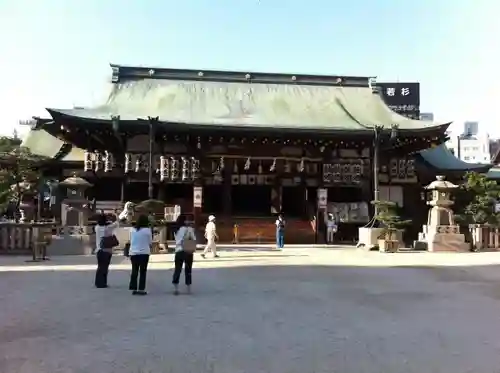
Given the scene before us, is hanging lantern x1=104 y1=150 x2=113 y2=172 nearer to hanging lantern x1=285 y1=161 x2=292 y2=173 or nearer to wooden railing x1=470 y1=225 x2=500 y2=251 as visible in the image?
hanging lantern x1=285 y1=161 x2=292 y2=173

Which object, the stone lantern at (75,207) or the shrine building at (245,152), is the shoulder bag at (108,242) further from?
the shrine building at (245,152)

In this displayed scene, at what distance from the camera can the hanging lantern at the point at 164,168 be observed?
2975 cm

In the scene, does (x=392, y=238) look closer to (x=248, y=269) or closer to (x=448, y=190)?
(x=448, y=190)

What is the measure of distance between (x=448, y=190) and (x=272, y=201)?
9.79 m

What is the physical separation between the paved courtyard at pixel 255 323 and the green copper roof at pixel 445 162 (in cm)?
1796

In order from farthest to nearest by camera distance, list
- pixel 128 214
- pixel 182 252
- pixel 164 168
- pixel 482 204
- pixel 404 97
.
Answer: pixel 404 97, pixel 164 168, pixel 482 204, pixel 128 214, pixel 182 252

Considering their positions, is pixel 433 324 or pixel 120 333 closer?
pixel 120 333

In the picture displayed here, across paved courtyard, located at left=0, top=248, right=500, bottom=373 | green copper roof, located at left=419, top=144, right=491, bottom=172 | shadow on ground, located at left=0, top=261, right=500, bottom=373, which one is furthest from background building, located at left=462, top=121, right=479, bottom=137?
shadow on ground, located at left=0, top=261, right=500, bottom=373

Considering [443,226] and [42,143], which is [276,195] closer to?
[443,226]

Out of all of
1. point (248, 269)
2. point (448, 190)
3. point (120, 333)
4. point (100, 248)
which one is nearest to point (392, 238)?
point (448, 190)

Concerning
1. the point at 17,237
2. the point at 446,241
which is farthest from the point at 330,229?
the point at 17,237

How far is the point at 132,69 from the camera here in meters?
35.5

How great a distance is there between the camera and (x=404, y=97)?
Result: 4422 cm

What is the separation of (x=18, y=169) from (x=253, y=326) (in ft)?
73.0
